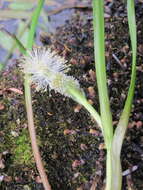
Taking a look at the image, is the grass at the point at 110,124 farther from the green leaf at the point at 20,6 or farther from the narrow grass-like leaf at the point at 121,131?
the green leaf at the point at 20,6

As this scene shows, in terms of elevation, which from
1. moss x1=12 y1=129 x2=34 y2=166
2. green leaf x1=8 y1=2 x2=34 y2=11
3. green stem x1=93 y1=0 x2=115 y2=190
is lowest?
moss x1=12 y1=129 x2=34 y2=166

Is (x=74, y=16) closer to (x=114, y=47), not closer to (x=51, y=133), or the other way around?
(x=114, y=47)

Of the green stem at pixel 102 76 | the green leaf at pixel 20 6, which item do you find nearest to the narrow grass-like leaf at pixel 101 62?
the green stem at pixel 102 76

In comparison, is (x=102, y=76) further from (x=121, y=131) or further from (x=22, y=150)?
(x=22, y=150)

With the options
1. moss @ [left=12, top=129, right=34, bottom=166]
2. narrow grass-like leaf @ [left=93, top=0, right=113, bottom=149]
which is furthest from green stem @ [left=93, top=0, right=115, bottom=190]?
moss @ [left=12, top=129, right=34, bottom=166]

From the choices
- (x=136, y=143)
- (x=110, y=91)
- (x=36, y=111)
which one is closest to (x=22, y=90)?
(x=36, y=111)

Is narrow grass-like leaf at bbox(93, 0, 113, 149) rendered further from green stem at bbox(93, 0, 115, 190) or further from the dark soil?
the dark soil

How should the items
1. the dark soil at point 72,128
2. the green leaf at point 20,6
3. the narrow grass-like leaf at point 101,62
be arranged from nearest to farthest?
the narrow grass-like leaf at point 101,62 < the dark soil at point 72,128 < the green leaf at point 20,6

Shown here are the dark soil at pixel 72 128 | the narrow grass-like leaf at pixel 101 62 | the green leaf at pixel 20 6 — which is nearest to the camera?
the narrow grass-like leaf at pixel 101 62
